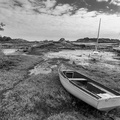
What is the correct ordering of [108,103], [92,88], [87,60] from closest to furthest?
[108,103], [92,88], [87,60]

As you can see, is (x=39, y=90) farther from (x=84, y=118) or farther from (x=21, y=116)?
(x=84, y=118)

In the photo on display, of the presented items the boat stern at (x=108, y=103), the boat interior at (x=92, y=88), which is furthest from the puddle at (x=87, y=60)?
the boat stern at (x=108, y=103)

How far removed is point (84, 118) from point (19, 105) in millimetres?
3648

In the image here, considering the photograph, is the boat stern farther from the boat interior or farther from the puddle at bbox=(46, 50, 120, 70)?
the puddle at bbox=(46, 50, 120, 70)

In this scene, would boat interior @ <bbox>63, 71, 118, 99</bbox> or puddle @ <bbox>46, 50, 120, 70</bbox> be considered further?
puddle @ <bbox>46, 50, 120, 70</bbox>

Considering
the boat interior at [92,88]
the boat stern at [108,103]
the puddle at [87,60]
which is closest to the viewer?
the boat stern at [108,103]

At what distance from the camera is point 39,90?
24.1ft

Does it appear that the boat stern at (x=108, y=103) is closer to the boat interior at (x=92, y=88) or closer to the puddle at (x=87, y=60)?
the boat interior at (x=92, y=88)

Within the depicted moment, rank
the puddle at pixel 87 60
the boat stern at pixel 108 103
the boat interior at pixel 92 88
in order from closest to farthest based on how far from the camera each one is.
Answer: the boat stern at pixel 108 103 < the boat interior at pixel 92 88 < the puddle at pixel 87 60

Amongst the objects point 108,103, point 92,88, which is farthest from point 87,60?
point 108,103

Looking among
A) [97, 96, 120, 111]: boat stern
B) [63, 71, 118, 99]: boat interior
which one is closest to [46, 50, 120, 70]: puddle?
[63, 71, 118, 99]: boat interior

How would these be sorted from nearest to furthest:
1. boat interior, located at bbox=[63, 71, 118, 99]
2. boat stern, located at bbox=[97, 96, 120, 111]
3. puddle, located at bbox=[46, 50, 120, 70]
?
1. boat stern, located at bbox=[97, 96, 120, 111]
2. boat interior, located at bbox=[63, 71, 118, 99]
3. puddle, located at bbox=[46, 50, 120, 70]

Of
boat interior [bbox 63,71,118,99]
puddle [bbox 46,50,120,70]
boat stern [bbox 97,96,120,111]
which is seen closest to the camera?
boat stern [bbox 97,96,120,111]

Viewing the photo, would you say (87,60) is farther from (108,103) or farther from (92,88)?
(108,103)
